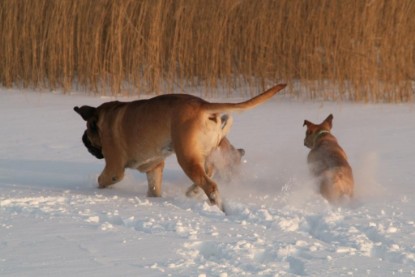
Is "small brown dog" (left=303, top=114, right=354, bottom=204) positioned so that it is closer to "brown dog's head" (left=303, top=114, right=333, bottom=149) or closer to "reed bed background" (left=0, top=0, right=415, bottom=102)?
"brown dog's head" (left=303, top=114, right=333, bottom=149)

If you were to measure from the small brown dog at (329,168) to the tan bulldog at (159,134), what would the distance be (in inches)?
32.8

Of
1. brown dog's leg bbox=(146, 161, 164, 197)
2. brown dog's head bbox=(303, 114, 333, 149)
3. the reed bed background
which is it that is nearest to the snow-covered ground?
brown dog's leg bbox=(146, 161, 164, 197)

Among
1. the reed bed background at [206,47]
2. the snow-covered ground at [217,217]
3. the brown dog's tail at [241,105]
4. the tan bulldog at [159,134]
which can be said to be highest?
the reed bed background at [206,47]

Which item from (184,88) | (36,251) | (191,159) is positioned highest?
(184,88)

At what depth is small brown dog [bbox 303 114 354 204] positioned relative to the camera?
618cm

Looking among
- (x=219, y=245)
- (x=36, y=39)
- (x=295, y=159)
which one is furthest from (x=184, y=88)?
(x=219, y=245)

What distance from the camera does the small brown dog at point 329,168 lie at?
6176mm

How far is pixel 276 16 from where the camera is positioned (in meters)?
11.5

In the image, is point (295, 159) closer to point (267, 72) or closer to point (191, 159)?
point (191, 159)

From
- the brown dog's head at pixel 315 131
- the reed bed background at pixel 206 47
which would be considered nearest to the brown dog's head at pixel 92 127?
the brown dog's head at pixel 315 131

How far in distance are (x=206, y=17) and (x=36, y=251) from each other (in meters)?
7.71

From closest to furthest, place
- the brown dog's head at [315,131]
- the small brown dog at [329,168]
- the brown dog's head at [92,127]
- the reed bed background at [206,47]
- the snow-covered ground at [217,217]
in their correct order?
the snow-covered ground at [217,217]
the small brown dog at [329,168]
the brown dog's head at [92,127]
the brown dog's head at [315,131]
the reed bed background at [206,47]

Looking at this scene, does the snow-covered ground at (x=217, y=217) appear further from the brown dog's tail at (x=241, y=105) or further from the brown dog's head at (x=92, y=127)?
the brown dog's tail at (x=241, y=105)

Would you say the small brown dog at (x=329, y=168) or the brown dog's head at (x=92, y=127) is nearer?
the small brown dog at (x=329, y=168)
